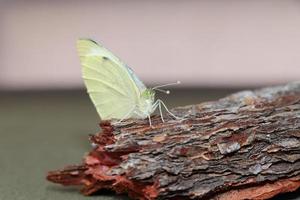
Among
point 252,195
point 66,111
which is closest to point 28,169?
point 252,195

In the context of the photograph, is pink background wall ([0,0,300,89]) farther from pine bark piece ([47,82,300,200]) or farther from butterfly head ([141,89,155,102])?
pine bark piece ([47,82,300,200])

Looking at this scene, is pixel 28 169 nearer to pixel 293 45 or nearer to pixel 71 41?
pixel 71 41

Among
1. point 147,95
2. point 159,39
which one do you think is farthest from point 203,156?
point 159,39

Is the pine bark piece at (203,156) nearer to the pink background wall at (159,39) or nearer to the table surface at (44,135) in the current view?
the table surface at (44,135)

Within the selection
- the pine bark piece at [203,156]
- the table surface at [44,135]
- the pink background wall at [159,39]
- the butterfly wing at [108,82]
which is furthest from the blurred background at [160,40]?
the pine bark piece at [203,156]

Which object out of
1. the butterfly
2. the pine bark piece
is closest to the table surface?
the pine bark piece

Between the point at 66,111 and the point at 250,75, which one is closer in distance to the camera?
the point at 66,111
